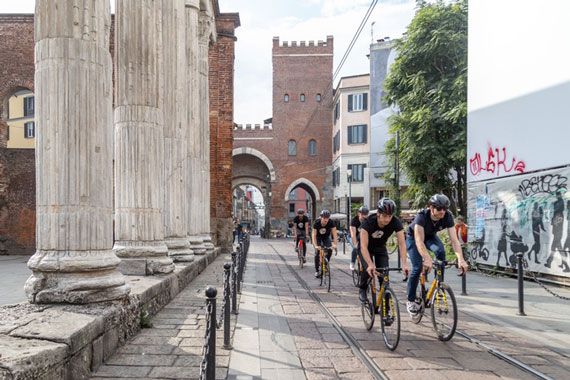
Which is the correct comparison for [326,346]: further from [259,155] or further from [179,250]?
[259,155]

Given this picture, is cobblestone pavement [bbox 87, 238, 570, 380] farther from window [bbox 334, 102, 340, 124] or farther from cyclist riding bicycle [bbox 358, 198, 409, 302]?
window [bbox 334, 102, 340, 124]

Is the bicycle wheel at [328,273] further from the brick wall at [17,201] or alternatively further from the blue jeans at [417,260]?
the brick wall at [17,201]

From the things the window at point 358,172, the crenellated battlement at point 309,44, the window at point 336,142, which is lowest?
the window at point 358,172

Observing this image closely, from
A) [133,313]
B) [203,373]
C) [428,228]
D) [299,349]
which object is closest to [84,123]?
[133,313]

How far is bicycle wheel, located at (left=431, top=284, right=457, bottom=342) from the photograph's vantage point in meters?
5.50

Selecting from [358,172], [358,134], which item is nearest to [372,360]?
[358,134]

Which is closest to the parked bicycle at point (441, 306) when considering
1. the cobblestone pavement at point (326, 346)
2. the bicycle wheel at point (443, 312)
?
the bicycle wheel at point (443, 312)

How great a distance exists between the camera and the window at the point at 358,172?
42.0 m

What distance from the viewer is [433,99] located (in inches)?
808

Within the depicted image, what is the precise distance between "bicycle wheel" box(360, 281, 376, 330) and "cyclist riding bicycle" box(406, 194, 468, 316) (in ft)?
1.79

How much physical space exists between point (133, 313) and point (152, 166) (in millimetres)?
2847

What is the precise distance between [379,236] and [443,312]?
1139mm

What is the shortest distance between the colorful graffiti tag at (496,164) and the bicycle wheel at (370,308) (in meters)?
7.13

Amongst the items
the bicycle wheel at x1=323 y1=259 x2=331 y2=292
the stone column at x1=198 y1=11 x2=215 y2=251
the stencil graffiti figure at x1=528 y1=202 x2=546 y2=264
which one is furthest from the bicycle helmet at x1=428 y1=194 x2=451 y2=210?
the stone column at x1=198 y1=11 x2=215 y2=251
